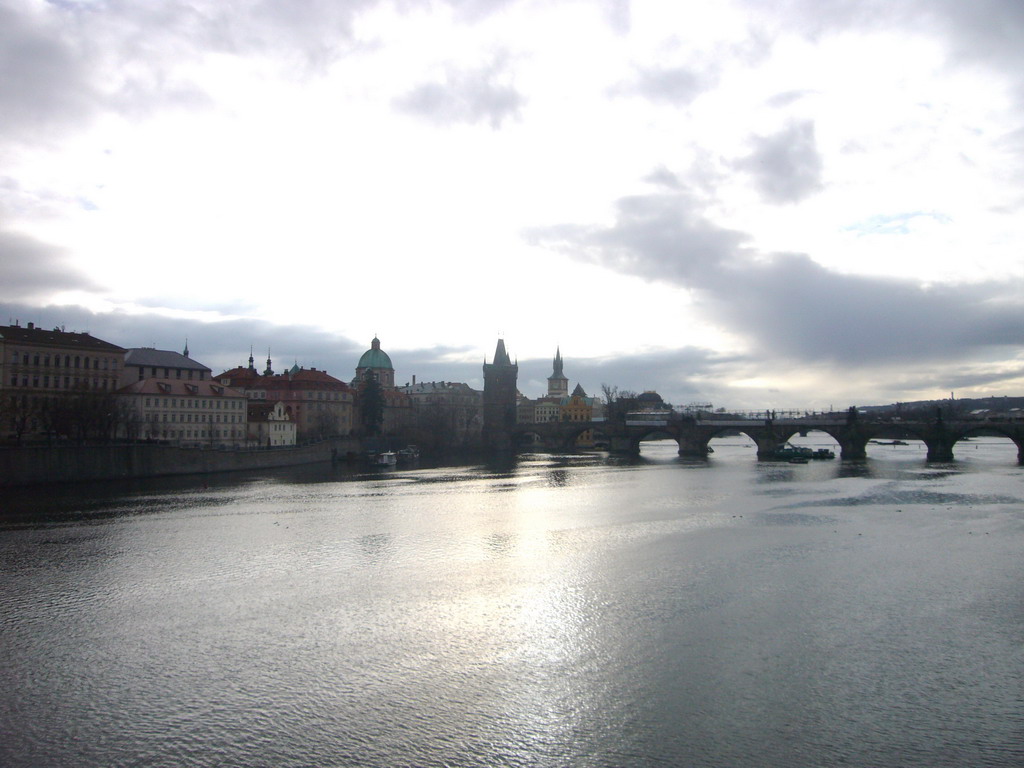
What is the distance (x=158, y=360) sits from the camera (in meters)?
83.5

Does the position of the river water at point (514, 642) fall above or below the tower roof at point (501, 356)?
below

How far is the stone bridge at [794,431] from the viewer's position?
81500mm

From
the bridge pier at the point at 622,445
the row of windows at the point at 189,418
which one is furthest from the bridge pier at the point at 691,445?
the row of windows at the point at 189,418

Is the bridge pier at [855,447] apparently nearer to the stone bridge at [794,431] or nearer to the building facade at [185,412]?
the stone bridge at [794,431]

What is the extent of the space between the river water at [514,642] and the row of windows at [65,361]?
3516cm

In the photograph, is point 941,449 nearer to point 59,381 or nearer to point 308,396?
point 308,396

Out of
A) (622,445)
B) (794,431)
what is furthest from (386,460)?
(794,431)

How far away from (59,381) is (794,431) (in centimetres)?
7860

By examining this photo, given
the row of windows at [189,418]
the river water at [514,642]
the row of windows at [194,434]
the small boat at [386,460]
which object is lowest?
the river water at [514,642]

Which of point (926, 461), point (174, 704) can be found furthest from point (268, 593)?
point (926, 461)

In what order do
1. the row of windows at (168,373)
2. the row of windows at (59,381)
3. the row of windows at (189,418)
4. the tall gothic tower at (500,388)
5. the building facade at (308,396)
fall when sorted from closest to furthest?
the row of windows at (59,381) < the row of windows at (189,418) < the row of windows at (168,373) < the building facade at (308,396) < the tall gothic tower at (500,388)

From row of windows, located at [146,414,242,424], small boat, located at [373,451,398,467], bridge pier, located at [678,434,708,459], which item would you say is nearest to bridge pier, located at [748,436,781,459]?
bridge pier, located at [678,434,708,459]

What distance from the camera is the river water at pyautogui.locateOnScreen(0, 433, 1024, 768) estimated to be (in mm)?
13000

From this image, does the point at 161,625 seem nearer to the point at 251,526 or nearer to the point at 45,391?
the point at 251,526
